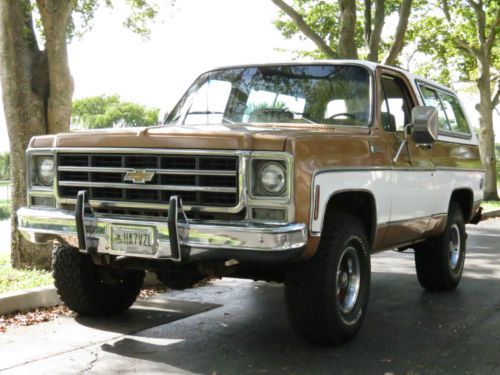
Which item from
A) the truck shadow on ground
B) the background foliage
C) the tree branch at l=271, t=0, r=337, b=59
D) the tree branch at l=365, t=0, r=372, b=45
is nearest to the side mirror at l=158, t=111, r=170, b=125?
the truck shadow on ground

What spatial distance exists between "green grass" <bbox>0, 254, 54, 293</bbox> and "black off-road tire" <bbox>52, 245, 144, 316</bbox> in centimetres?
106

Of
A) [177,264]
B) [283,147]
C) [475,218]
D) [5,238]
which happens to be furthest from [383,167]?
[5,238]

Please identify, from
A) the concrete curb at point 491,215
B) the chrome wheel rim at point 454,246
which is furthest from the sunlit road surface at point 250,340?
the concrete curb at point 491,215

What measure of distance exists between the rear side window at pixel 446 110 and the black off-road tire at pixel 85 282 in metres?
3.34

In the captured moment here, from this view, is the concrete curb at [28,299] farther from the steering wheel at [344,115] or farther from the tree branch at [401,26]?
the tree branch at [401,26]

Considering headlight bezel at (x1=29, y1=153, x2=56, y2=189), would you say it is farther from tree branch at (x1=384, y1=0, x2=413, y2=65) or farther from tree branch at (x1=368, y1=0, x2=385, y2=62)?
tree branch at (x1=384, y1=0, x2=413, y2=65)

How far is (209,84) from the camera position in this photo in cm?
623

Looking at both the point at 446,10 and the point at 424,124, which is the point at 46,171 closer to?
the point at 424,124

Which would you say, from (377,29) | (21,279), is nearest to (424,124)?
(21,279)

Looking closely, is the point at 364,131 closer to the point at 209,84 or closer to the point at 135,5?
the point at 209,84

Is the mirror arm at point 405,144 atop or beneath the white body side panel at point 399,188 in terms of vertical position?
atop

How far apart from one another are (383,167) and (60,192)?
8.03 feet

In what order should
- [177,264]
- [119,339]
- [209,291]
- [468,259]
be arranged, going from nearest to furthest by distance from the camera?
[177,264], [119,339], [209,291], [468,259]

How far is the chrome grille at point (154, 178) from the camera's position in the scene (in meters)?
4.34
